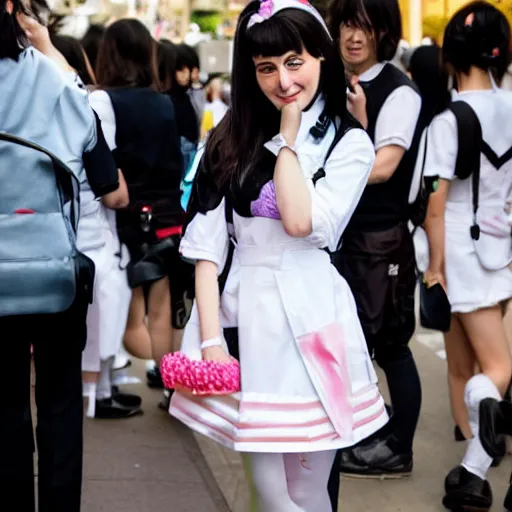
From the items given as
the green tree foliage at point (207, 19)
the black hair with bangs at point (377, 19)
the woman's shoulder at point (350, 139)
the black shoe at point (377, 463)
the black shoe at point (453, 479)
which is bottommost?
the green tree foliage at point (207, 19)

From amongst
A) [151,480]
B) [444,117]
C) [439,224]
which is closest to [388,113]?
[444,117]

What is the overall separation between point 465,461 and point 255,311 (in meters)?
1.57

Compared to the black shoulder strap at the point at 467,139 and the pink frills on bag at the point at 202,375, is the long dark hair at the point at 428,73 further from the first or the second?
the pink frills on bag at the point at 202,375

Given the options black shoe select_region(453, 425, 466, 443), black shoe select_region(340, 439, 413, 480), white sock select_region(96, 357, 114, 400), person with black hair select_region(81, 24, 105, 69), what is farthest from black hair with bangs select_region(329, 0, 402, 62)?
person with black hair select_region(81, 24, 105, 69)

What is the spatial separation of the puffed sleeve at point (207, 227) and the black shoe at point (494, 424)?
4.55ft

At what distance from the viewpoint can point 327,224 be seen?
2912 millimetres

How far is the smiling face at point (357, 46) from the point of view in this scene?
4305 millimetres

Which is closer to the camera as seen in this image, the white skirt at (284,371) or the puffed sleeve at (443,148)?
the white skirt at (284,371)

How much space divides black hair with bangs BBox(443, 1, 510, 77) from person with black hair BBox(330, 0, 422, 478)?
242 mm

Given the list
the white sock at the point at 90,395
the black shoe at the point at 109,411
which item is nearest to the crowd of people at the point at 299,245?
the white sock at the point at 90,395

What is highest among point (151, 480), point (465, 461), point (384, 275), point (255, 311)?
point (255, 311)

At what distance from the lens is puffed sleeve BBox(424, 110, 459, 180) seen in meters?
4.13

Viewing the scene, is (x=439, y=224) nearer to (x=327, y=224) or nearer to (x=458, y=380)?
(x=458, y=380)

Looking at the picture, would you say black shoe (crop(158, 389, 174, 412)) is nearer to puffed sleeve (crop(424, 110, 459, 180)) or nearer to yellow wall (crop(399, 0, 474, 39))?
puffed sleeve (crop(424, 110, 459, 180))
